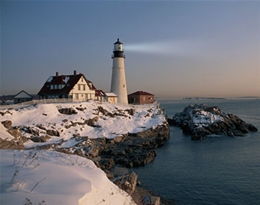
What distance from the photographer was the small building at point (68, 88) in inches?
1842

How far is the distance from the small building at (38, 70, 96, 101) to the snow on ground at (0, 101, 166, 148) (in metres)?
5.70

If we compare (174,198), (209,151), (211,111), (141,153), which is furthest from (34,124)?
(211,111)

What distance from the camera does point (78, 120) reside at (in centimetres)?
3547

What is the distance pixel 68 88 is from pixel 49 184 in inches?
1614

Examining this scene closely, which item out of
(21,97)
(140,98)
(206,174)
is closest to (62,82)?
(21,97)

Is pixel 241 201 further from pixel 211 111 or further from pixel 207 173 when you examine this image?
pixel 211 111

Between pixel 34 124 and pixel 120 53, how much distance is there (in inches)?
1151

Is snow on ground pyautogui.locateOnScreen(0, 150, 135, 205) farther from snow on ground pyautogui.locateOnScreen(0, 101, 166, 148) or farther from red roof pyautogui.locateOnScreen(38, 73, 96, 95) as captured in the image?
red roof pyautogui.locateOnScreen(38, 73, 96, 95)

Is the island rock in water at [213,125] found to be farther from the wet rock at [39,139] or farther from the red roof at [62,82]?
the wet rock at [39,139]

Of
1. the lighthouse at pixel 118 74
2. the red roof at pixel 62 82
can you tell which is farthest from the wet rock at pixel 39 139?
the lighthouse at pixel 118 74

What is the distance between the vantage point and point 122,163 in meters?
26.0

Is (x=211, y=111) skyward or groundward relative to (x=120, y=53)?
groundward

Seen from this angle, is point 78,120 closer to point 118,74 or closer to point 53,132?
point 53,132

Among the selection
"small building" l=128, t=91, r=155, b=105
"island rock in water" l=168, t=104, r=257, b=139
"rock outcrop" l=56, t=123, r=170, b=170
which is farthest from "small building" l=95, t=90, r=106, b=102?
"island rock in water" l=168, t=104, r=257, b=139
